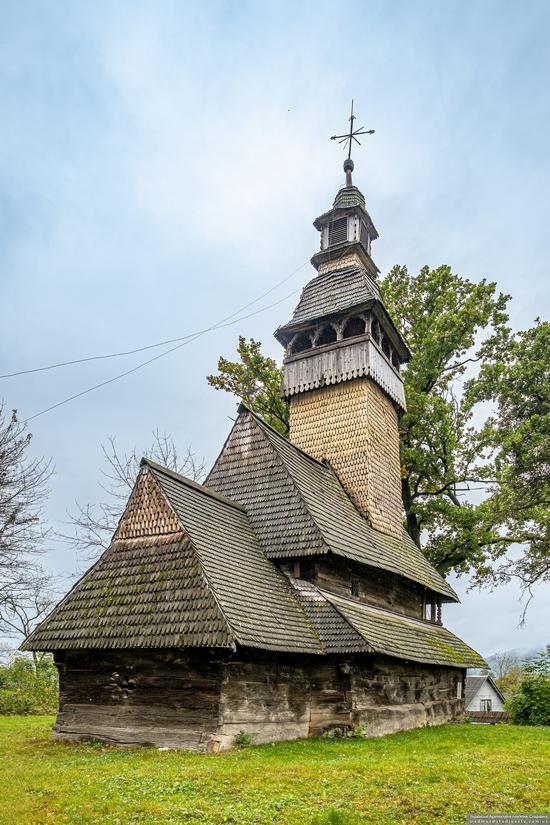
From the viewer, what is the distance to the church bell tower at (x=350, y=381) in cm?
1852

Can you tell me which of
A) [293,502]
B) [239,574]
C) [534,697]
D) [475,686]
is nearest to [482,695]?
[475,686]

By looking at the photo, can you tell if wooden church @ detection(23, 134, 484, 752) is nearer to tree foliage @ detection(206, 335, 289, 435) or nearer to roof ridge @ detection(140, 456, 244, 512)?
roof ridge @ detection(140, 456, 244, 512)

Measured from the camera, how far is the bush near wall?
1898 cm

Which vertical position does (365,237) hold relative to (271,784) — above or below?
above

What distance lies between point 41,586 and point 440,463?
1592 cm

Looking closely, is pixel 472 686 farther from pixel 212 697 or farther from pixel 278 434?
pixel 212 697

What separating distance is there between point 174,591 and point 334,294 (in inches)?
515

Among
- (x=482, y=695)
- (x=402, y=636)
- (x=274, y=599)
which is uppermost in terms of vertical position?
(x=274, y=599)

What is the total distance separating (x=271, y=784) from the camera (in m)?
7.02

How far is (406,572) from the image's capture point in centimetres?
1688

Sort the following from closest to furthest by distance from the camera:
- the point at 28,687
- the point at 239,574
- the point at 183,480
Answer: the point at 239,574, the point at 183,480, the point at 28,687

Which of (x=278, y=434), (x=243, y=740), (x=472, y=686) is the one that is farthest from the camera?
(x=472, y=686)

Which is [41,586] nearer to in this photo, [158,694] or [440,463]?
[158,694]

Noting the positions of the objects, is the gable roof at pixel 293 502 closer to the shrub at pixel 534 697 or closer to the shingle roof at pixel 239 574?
the shingle roof at pixel 239 574
